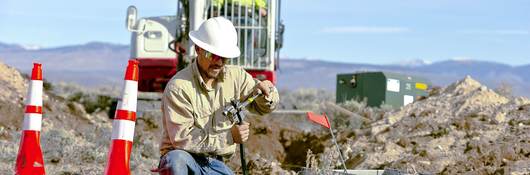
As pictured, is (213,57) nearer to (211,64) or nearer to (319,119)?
(211,64)

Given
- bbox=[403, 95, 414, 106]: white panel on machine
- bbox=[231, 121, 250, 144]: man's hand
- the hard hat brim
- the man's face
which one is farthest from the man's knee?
bbox=[403, 95, 414, 106]: white panel on machine

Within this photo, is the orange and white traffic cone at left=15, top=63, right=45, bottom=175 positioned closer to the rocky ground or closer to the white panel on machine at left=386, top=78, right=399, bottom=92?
the rocky ground

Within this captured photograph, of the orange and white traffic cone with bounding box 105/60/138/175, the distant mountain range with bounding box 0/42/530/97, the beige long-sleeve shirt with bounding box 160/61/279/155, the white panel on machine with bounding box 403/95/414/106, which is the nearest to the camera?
the beige long-sleeve shirt with bounding box 160/61/279/155

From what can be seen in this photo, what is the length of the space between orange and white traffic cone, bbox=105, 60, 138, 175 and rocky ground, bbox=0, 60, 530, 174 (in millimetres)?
1633

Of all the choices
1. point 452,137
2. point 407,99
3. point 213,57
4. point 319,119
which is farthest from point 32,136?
point 407,99

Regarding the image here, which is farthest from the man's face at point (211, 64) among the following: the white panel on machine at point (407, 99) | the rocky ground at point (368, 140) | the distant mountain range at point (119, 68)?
the distant mountain range at point (119, 68)

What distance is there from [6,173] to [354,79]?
14.4 meters

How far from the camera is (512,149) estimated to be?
1134 centimetres

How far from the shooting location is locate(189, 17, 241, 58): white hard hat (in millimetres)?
6559

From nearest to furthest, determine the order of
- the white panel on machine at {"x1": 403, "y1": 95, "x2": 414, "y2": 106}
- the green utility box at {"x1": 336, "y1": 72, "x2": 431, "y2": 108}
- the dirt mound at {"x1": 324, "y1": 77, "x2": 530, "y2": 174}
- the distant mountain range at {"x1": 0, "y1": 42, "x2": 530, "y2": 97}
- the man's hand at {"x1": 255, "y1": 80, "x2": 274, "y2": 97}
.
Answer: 1. the man's hand at {"x1": 255, "y1": 80, "x2": 274, "y2": 97}
2. the dirt mound at {"x1": 324, "y1": 77, "x2": 530, "y2": 174}
3. the green utility box at {"x1": 336, "y1": 72, "x2": 431, "y2": 108}
4. the white panel on machine at {"x1": 403, "y1": 95, "x2": 414, "y2": 106}
5. the distant mountain range at {"x1": 0, "y1": 42, "x2": 530, "y2": 97}

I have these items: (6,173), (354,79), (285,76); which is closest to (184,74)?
(6,173)

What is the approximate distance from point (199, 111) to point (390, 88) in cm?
1693

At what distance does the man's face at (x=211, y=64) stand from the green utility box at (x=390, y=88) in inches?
653

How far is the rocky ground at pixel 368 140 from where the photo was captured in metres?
11.3
